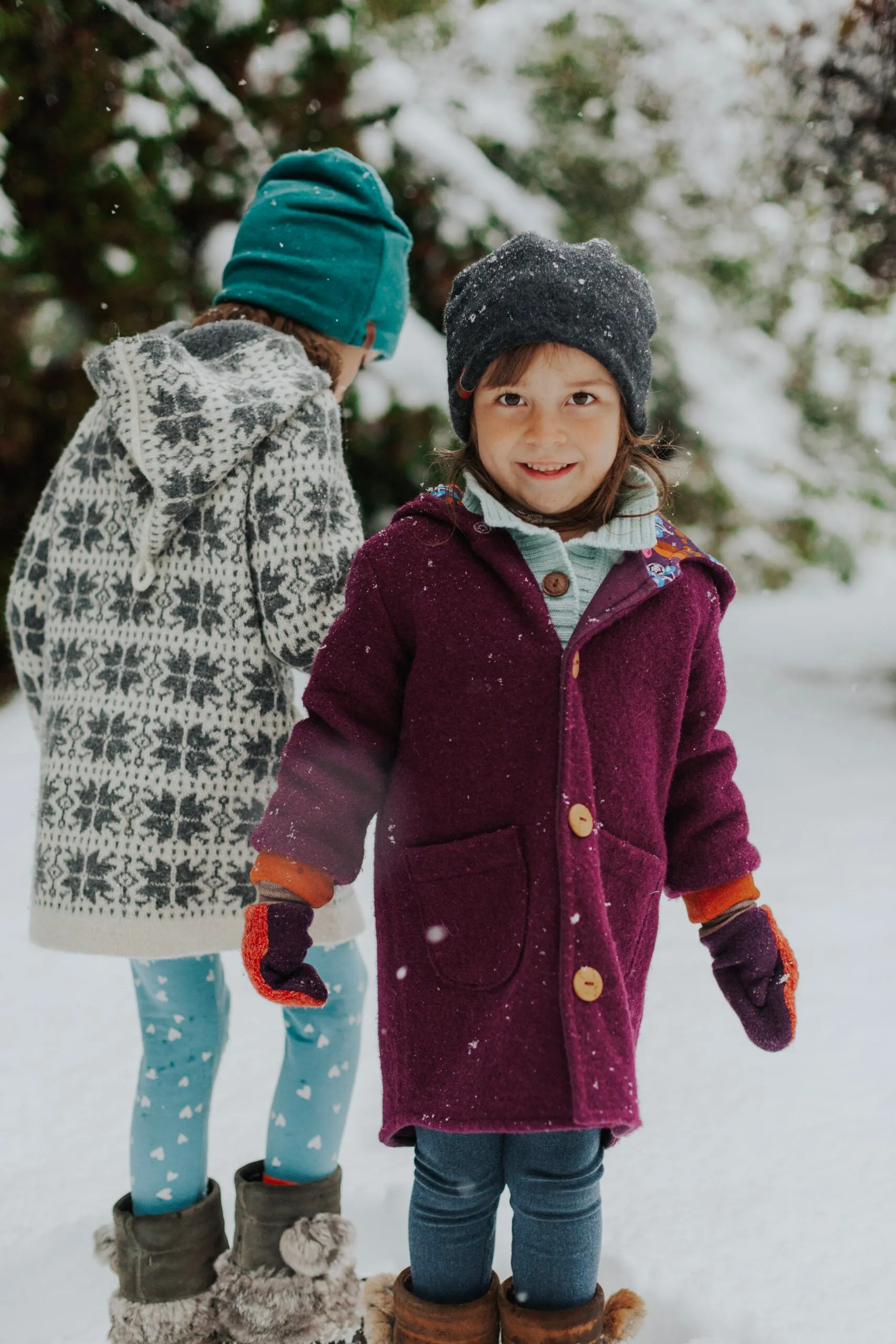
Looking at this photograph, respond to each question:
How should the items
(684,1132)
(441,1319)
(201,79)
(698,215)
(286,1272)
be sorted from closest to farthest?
(441,1319) → (286,1272) → (684,1132) → (201,79) → (698,215)

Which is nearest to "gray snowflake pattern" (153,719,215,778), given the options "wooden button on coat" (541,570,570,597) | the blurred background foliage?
"wooden button on coat" (541,570,570,597)

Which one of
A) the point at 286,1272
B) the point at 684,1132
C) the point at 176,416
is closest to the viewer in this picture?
the point at 176,416

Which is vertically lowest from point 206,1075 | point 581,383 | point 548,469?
point 206,1075

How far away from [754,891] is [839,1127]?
1.18 meters

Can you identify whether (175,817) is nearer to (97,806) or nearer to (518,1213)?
(97,806)

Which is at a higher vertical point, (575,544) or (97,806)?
(575,544)

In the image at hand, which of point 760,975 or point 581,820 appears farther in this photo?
point 760,975

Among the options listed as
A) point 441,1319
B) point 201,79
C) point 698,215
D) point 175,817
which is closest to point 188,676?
point 175,817

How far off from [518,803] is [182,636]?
66 cm

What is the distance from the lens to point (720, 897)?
1.61m

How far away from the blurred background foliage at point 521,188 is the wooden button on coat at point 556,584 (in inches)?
144

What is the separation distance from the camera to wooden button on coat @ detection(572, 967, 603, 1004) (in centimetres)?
142

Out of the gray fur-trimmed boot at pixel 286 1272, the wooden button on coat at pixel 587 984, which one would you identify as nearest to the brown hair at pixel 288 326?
the wooden button on coat at pixel 587 984

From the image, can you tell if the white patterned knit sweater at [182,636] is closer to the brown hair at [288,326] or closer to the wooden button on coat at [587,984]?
the brown hair at [288,326]
